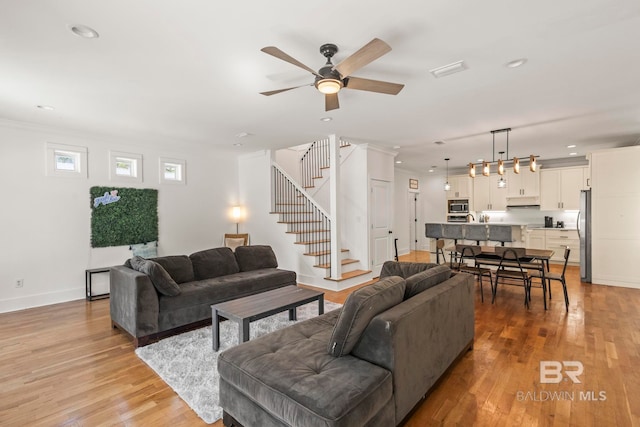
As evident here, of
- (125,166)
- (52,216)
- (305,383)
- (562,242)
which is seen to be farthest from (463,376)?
(562,242)

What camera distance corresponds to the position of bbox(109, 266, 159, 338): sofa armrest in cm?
322

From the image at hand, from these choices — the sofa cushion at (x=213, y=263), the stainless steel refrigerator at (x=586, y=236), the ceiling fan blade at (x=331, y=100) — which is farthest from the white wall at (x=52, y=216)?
the stainless steel refrigerator at (x=586, y=236)

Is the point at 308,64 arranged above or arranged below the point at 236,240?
above

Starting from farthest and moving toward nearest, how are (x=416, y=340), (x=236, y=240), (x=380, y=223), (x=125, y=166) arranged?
(x=236, y=240), (x=380, y=223), (x=125, y=166), (x=416, y=340)

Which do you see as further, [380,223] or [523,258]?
[380,223]

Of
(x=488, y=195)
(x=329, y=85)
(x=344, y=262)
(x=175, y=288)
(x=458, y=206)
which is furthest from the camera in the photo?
(x=458, y=206)

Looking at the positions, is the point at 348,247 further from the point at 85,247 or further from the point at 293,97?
the point at 85,247

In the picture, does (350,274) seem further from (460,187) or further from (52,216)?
(460,187)

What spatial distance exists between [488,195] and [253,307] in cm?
811

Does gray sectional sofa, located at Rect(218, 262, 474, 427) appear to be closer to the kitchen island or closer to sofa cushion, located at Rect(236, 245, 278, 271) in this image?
sofa cushion, located at Rect(236, 245, 278, 271)

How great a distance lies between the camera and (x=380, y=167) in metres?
6.73

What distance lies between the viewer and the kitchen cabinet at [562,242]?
7.49m

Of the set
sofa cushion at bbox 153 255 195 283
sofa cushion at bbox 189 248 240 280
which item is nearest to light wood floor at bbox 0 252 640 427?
sofa cushion at bbox 153 255 195 283

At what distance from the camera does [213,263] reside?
4.50 metres
